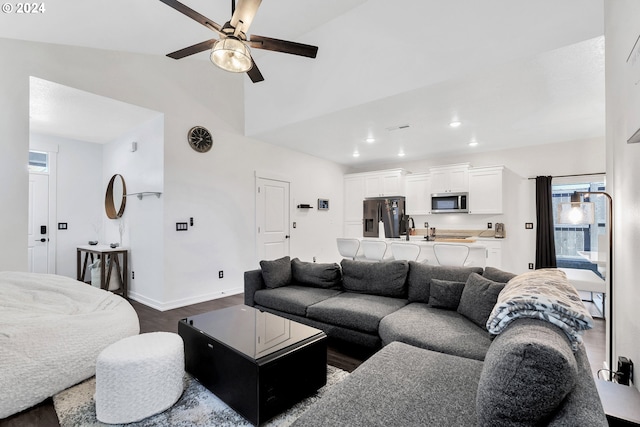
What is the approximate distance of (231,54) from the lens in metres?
2.46

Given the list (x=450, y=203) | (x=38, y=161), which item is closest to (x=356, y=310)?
(x=450, y=203)

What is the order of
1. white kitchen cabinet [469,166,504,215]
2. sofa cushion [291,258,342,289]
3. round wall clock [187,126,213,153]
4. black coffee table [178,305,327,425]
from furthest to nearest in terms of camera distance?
white kitchen cabinet [469,166,504,215], round wall clock [187,126,213,153], sofa cushion [291,258,342,289], black coffee table [178,305,327,425]

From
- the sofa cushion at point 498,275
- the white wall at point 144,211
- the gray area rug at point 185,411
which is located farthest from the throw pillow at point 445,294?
the white wall at point 144,211

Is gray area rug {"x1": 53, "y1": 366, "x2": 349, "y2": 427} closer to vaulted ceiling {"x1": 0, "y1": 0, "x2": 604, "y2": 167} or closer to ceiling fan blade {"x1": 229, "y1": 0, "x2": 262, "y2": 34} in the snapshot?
ceiling fan blade {"x1": 229, "y1": 0, "x2": 262, "y2": 34}

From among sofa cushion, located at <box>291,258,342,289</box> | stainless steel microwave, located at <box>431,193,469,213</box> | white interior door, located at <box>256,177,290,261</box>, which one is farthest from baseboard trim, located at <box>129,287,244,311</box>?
stainless steel microwave, located at <box>431,193,469,213</box>

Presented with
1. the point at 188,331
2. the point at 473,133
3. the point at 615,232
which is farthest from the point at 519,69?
the point at 188,331

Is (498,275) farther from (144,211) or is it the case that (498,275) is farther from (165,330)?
(144,211)

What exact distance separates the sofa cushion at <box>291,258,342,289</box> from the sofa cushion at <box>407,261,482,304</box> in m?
0.86

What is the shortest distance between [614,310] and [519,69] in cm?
214

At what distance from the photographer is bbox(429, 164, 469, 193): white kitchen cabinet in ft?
19.6

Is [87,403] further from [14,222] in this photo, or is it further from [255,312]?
[14,222]

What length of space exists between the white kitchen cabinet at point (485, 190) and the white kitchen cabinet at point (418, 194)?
34.9 inches

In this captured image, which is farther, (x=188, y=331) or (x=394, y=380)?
(x=188, y=331)

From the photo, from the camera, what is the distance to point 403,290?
10.0 ft
